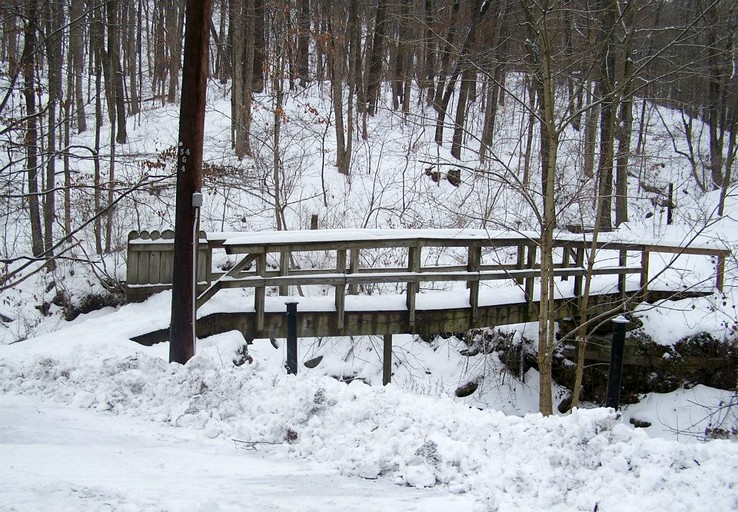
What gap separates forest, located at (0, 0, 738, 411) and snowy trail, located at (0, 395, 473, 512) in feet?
12.8

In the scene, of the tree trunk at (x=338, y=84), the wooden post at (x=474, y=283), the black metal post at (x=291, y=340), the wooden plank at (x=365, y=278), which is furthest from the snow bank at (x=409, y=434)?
the tree trunk at (x=338, y=84)

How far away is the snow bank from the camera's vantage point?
381 centimetres

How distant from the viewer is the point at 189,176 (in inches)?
281

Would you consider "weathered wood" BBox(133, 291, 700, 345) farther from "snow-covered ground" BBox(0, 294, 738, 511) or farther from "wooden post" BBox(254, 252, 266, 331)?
"snow-covered ground" BBox(0, 294, 738, 511)

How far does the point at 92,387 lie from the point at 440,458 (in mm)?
3788

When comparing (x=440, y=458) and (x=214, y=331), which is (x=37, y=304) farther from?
(x=440, y=458)

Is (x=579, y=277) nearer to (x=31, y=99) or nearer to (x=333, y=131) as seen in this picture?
(x=31, y=99)

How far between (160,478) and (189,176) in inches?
152

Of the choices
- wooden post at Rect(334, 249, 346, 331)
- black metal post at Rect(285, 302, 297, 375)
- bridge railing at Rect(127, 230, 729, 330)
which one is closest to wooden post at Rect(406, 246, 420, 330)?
bridge railing at Rect(127, 230, 729, 330)

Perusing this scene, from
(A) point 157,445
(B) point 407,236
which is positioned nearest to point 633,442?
(A) point 157,445

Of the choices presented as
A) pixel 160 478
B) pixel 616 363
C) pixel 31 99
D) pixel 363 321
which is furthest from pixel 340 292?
pixel 31 99

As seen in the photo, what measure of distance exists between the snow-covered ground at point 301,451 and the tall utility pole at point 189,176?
779mm

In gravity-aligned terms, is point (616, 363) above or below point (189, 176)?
below

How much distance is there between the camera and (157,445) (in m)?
4.99
